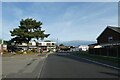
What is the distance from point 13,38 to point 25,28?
5.44 meters

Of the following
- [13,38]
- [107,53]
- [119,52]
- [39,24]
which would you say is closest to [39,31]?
[39,24]

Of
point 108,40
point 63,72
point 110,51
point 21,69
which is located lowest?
point 21,69

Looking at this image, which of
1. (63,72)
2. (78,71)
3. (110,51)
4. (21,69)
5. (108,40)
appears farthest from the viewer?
(108,40)

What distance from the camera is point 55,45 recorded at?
7092 inches

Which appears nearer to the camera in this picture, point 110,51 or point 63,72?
point 63,72

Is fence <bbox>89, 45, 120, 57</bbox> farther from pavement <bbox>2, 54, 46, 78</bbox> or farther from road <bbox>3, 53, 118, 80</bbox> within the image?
road <bbox>3, 53, 118, 80</bbox>

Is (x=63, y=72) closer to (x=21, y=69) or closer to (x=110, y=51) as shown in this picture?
(x=21, y=69)

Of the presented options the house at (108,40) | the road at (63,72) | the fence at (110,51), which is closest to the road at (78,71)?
the road at (63,72)

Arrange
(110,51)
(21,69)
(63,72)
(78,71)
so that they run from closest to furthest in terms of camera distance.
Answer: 1. (63,72)
2. (78,71)
3. (21,69)
4. (110,51)

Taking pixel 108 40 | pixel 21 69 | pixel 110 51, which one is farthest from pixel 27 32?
pixel 21 69

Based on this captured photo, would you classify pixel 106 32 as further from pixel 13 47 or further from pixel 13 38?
pixel 13 47

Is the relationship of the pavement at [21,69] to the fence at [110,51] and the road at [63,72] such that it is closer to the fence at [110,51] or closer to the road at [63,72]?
the road at [63,72]

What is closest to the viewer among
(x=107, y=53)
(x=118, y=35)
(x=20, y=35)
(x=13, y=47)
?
(x=107, y=53)

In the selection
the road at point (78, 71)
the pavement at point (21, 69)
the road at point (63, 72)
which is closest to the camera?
the road at point (78, 71)
